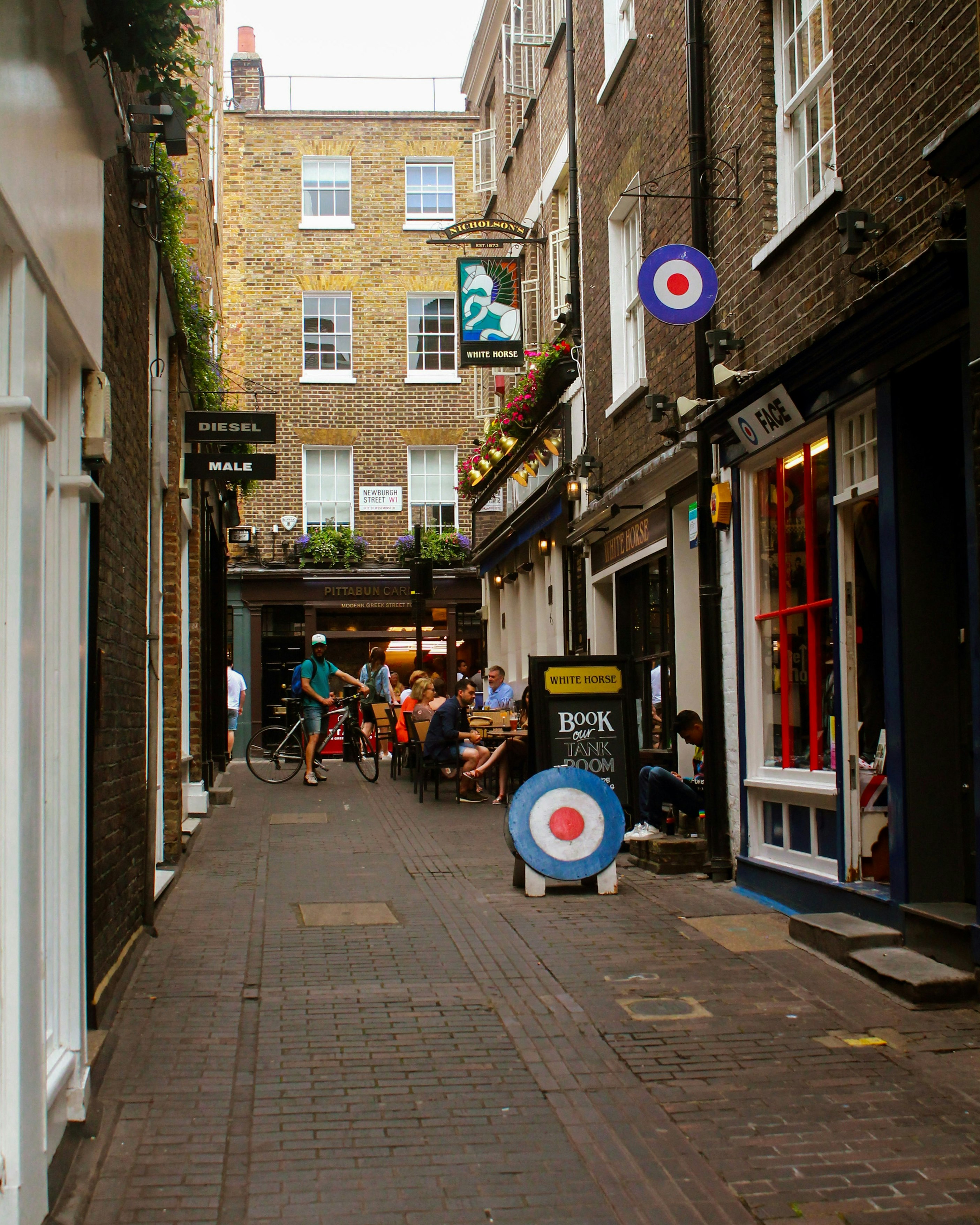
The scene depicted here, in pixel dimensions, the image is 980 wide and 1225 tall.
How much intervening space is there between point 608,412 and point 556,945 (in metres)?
7.60

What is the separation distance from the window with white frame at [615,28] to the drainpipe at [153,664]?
21.5 feet

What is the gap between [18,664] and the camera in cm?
382

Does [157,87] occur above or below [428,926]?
above

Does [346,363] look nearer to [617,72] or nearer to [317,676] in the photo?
[317,676]

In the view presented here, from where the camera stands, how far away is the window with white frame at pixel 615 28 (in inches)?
523

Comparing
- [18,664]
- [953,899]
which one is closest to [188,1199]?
[18,664]

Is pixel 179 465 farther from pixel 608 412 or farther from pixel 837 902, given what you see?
pixel 837 902

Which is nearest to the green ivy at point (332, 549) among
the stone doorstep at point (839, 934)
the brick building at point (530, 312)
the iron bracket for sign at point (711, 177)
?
the brick building at point (530, 312)

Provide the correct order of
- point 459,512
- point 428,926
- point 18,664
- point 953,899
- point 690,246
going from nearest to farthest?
point 18,664, point 953,899, point 428,926, point 690,246, point 459,512

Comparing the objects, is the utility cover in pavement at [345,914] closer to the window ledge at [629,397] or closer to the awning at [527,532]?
the window ledge at [629,397]

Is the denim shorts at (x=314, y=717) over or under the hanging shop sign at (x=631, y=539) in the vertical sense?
under

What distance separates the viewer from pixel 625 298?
13.8 m

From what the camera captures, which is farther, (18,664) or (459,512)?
(459,512)

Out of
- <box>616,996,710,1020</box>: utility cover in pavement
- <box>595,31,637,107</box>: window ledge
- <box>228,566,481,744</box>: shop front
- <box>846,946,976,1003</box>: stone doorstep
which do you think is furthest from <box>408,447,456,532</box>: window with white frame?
<box>616,996,710,1020</box>: utility cover in pavement
